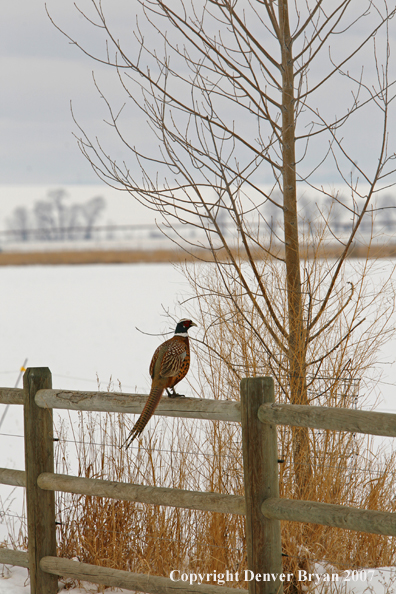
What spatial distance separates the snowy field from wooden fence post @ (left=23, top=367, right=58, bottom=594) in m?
0.41

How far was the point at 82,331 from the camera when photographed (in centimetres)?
1936

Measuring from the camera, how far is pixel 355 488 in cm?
440

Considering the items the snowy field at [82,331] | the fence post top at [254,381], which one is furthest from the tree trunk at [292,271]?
the fence post top at [254,381]

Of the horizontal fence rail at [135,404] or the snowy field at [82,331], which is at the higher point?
the horizontal fence rail at [135,404]

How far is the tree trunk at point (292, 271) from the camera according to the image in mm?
4172

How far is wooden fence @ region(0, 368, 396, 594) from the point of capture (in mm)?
2598

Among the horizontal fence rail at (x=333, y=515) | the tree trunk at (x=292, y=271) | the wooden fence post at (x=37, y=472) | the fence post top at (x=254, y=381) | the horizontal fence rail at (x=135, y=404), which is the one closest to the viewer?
the horizontal fence rail at (x=333, y=515)

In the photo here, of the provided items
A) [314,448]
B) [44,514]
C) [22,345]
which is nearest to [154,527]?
[44,514]

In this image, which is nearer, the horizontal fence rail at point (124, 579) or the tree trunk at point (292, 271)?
the horizontal fence rail at point (124, 579)

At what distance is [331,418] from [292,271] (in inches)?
74.0

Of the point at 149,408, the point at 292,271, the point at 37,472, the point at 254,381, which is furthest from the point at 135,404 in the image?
the point at 292,271

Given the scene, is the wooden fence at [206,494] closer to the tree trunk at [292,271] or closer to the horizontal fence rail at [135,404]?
the horizontal fence rail at [135,404]

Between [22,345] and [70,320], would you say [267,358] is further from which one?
[70,320]

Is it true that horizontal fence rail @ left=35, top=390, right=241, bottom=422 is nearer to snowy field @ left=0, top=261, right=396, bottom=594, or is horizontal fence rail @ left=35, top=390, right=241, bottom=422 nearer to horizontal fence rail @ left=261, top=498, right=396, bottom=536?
horizontal fence rail @ left=261, top=498, right=396, bottom=536
